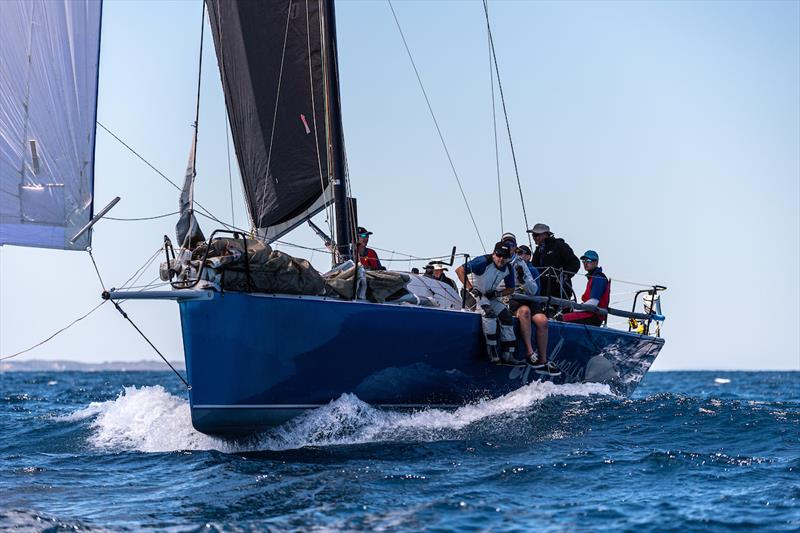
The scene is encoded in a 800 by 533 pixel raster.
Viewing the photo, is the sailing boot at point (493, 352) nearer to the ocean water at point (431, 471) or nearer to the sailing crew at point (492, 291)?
the sailing crew at point (492, 291)

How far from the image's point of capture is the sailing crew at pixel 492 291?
32.1ft

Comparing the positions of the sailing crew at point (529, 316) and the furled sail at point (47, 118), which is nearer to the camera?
the furled sail at point (47, 118)

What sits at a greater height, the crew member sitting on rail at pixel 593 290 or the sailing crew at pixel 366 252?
the sailing crew at pixel 366 252

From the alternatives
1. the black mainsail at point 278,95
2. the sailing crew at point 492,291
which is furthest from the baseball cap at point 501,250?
the black mainsail at point 278,95

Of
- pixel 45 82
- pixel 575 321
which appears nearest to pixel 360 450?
pixel 45 82

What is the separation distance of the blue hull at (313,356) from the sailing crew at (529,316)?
53 cm

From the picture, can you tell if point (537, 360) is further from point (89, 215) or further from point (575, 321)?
point (89, 215)

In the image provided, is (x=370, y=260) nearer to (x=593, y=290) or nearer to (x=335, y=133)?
(x=335, y=133)

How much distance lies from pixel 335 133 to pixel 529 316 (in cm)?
279

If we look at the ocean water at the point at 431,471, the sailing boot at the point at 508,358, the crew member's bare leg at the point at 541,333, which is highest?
the crew member's bare leg at the point at 541,333

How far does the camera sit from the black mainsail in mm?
10656

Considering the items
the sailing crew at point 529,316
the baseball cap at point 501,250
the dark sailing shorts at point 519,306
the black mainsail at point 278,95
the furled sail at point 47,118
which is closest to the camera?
the furled sail at point 47,118

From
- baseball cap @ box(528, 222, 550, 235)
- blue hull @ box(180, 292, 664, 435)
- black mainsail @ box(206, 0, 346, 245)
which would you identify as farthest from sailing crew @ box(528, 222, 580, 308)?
black mainsail @ box(206, 0, 346, 245)

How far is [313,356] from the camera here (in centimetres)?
858
